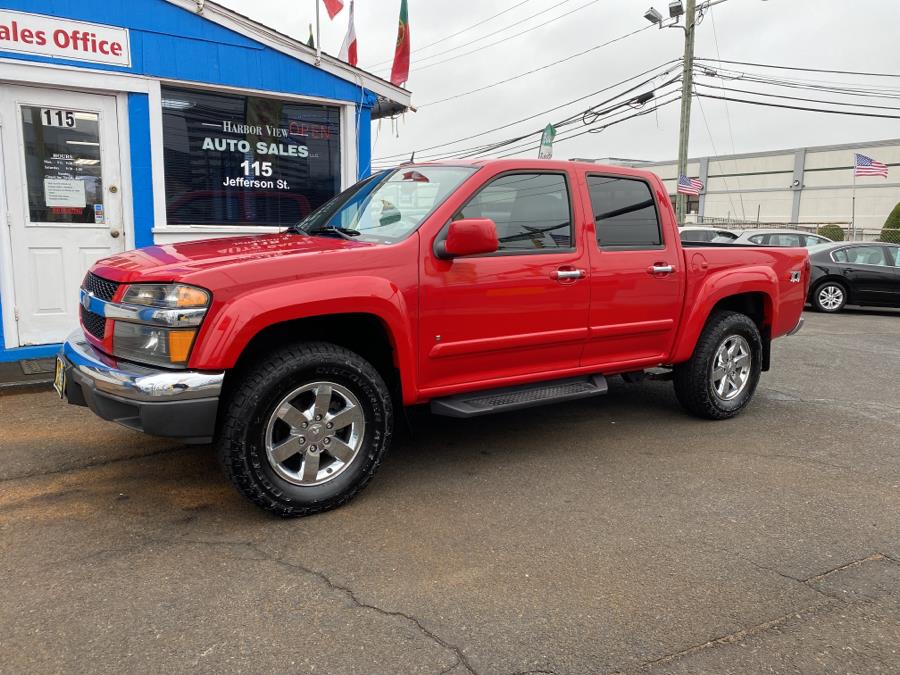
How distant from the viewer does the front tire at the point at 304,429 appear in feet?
10.9

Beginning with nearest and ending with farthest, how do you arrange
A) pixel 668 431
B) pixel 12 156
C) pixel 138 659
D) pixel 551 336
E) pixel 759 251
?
pixel 138 659 < pixel 551 336 < pixel 668 431 < pixel 759 251 < pixel 12 156

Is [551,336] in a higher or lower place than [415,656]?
higher

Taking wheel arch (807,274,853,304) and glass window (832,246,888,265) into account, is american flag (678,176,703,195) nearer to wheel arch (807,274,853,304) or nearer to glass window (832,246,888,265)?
glass window (832,246,888,265)

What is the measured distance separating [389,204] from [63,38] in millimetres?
4387

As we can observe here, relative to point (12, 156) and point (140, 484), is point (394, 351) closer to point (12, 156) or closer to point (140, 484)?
point (140, 484)

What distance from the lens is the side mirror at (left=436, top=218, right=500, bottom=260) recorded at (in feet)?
12.2

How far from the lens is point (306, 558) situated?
3148 mm

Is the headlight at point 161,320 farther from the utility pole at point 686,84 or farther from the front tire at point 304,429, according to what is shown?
the utility pole at point 686,84

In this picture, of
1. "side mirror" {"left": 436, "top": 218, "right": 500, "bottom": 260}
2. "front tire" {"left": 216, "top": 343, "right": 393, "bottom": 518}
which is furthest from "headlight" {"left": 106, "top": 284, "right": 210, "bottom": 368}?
"side mirror" {"left": 436, "top": 218, "right": 500, "bottom": 260}

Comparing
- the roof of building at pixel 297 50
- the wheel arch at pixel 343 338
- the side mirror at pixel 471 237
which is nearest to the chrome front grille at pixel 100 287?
the wheel arch at pixel 343 338

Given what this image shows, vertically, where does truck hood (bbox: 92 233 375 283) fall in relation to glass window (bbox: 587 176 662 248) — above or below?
below

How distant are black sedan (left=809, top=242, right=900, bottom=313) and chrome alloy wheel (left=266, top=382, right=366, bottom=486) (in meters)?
12.5

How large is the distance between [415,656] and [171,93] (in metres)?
6.64

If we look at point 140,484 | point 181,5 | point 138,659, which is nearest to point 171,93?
point 181,5
